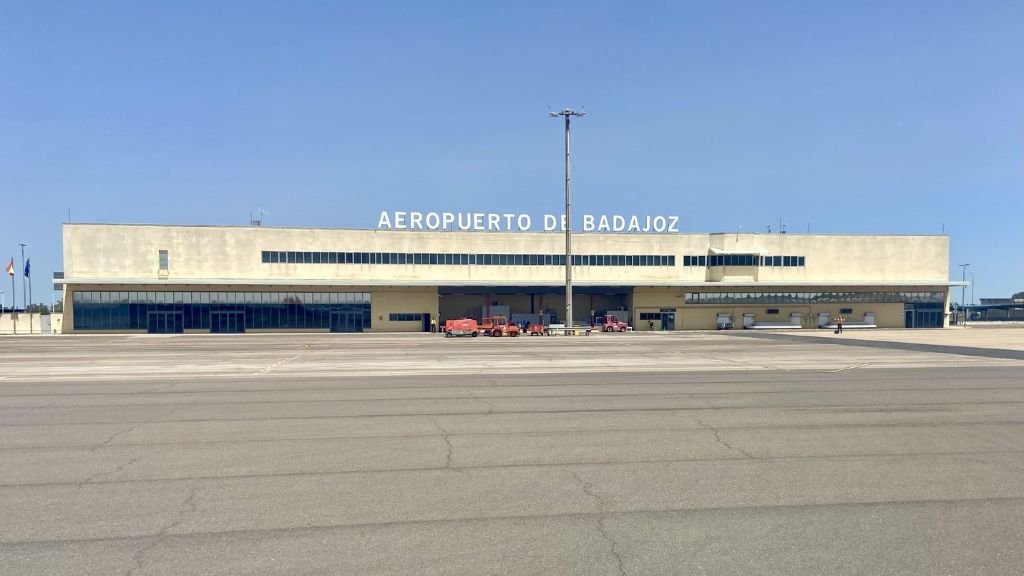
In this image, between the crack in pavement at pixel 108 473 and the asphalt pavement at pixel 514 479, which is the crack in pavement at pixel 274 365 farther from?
the crack in pavement at pixel 108 473

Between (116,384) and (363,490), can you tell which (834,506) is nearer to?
(363,490)

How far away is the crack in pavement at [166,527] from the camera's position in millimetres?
6389

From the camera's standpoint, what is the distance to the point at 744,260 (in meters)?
74.4

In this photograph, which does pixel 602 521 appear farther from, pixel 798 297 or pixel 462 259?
pixel 798 297

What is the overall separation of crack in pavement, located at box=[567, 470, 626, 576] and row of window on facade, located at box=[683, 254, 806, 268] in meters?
68.4

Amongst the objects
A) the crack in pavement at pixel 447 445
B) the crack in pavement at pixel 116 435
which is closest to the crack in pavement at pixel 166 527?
the crack in pavement at pixel 447 445

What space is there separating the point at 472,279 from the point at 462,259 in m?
2.66

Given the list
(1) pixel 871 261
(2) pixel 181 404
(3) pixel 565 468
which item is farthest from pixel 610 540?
(1) pixel 871 261

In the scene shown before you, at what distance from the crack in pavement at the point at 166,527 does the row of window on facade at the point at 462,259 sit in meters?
60.8

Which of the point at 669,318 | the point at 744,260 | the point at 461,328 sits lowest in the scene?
the point at 461,328

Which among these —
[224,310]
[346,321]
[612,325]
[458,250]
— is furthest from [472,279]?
[224,310]

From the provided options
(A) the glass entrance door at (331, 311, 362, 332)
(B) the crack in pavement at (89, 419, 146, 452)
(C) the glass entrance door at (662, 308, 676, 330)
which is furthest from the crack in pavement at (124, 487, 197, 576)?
(C) the glass entrance door at (662, 308, 676, 330)

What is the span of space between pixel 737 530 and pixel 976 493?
14.1 feet

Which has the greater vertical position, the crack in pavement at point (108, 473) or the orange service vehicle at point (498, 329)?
the crack in pavement at point (108, 473)
